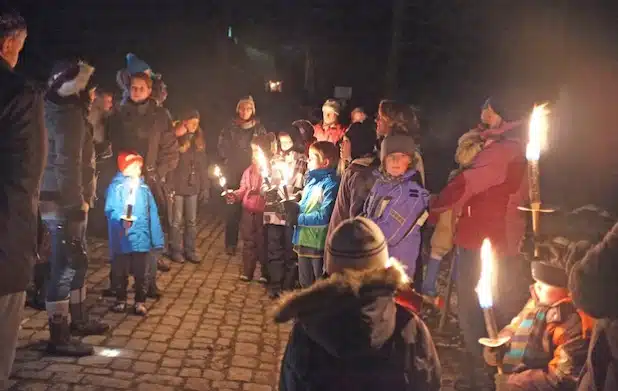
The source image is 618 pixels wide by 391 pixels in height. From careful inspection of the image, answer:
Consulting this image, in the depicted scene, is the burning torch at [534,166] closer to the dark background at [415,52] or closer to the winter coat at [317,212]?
the winter coat at [317,212]

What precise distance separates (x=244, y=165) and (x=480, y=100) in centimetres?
682

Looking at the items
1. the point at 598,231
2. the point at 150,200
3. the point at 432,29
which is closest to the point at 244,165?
the point at 150,200

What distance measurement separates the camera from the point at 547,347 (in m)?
3.58

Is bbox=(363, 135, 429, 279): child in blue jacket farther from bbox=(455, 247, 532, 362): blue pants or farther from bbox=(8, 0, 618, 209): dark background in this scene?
bbox=(8, 0, 618, 209): dark background

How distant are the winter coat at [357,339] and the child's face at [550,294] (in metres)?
1.47

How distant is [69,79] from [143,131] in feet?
7.22

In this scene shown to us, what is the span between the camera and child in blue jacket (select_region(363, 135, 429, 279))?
5.27m

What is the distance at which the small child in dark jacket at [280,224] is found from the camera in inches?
301

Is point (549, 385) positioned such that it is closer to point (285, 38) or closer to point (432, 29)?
point (432, 29)

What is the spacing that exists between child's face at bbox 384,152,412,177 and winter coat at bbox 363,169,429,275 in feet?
0.17

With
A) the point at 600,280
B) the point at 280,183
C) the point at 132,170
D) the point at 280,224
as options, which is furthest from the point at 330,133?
the point at 600,280

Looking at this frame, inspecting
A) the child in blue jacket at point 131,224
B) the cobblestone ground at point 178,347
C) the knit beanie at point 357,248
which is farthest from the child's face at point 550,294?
the child in blue jacket at point 131,224

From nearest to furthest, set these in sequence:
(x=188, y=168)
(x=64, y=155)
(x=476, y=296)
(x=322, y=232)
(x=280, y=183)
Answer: (x=64, y=155), (x=476, y=296), (x=322, y=232), (x=280, y=183), (x=188, y=168)

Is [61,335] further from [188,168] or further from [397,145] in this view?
[188,168]
